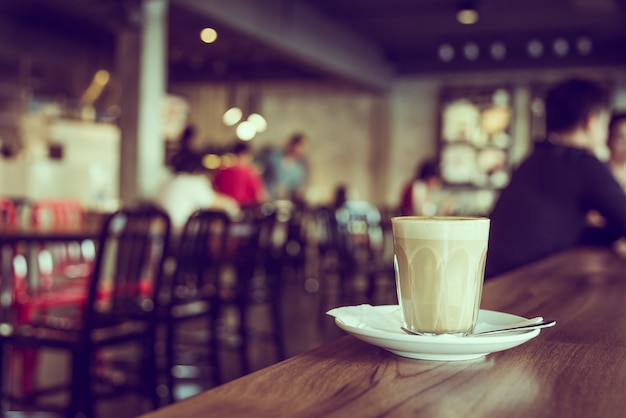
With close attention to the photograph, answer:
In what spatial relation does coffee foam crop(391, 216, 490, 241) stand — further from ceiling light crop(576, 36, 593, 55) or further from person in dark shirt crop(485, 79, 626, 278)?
ceiling light crop(576, 36, 593, 55)

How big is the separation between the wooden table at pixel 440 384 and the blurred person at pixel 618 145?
286 centimetres

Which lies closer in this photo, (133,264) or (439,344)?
(439,344)

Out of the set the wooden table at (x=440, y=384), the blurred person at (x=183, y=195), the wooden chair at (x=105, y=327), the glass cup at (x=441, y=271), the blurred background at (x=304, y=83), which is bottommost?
the wooden chair at (x=105, y=327)

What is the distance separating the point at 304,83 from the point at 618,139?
8.03 metres

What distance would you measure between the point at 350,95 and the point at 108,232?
29.4ft

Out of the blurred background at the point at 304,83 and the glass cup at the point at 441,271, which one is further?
the blurred background at the point at 304,83

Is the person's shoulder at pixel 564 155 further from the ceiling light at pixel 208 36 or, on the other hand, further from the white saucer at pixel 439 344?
the ceiling light at pixel 208 36

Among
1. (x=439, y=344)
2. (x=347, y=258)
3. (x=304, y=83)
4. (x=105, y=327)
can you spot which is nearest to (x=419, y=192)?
(x=347, y=258)

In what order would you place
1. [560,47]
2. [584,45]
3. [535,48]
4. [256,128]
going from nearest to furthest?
1. [256,128]
2. [584,45]
3. [560,47]
4. [535,48]

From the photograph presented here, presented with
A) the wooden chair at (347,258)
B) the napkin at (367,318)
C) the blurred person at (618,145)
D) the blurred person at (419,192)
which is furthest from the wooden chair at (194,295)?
the blurred person at (419,192)

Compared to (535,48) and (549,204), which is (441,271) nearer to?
(549,204)

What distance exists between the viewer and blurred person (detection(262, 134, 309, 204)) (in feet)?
35.2

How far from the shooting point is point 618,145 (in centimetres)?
345

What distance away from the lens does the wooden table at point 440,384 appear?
490 millimetres
